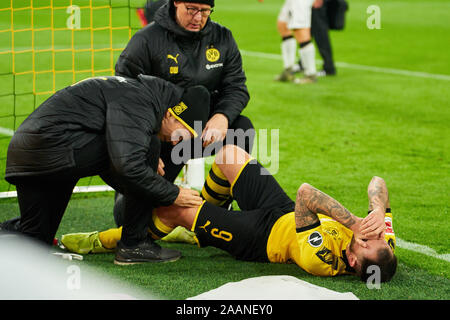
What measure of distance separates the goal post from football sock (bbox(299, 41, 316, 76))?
2391 millimetres

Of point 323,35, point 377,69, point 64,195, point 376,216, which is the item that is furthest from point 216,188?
point 377,69

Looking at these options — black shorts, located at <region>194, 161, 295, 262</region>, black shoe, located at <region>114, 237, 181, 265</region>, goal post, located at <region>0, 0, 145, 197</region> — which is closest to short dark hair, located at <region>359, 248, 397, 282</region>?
black shorts, located at <region>194, 161, 295, 262</region>

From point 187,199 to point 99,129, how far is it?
649 millimetres

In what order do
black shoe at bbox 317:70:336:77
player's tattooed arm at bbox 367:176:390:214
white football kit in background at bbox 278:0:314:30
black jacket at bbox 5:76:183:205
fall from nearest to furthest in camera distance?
black jacket at bbox 5:76:183:205, player's tattooed arm at bbox 367:176:390:214, white football kit in background at bbox 278:0:314:30, black shoe at bbox 317:70:336:77

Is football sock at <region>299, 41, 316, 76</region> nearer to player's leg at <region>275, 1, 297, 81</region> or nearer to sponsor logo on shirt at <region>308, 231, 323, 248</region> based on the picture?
player's leg at <region>275, 1, 297, 81</region>

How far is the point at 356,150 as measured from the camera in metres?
7.36

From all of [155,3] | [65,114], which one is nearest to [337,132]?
[155,3]

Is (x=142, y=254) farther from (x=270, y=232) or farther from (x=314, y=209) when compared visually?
(x=314, y=209)

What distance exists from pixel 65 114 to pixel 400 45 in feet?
36.2

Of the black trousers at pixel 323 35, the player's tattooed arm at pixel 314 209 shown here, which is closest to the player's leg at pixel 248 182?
the player's tattooed arm at pixel 314 209

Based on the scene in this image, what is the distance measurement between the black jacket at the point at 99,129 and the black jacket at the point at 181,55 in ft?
2.53

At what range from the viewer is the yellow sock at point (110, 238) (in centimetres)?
461

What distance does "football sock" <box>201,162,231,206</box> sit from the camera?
4785 mm

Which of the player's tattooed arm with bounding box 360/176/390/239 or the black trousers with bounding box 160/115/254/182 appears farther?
the black trousers with bounding box 160/115/254/182
